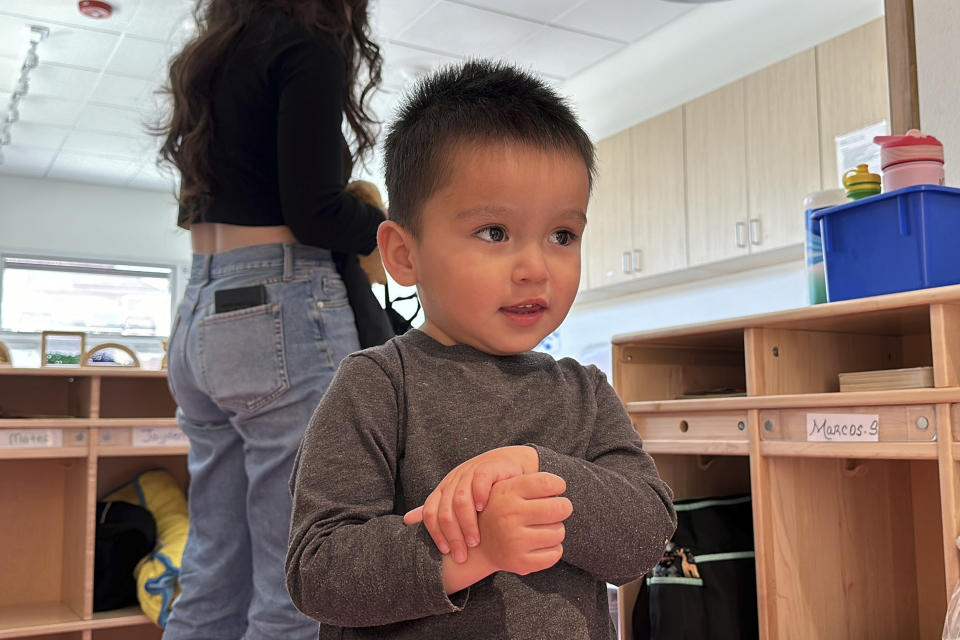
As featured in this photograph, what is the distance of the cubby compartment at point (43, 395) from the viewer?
2.66 meters

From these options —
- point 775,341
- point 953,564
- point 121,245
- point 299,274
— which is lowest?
point 953,564

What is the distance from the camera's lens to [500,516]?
1.96ft

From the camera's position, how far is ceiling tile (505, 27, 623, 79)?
4602 mm

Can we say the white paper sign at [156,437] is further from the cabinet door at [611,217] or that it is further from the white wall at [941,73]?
the cabinet door at [611,217]

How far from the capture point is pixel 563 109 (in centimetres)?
80

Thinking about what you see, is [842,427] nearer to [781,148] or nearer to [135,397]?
[135,397]

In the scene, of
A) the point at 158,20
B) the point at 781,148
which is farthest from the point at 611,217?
the point at 158,20

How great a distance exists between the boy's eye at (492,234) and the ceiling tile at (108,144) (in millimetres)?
5438

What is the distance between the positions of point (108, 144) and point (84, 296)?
4.62 feet

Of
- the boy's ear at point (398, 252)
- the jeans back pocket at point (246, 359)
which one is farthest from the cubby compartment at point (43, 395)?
the boy's ear at point (398, 252)

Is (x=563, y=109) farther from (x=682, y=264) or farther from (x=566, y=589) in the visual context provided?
(x=682, y=264)

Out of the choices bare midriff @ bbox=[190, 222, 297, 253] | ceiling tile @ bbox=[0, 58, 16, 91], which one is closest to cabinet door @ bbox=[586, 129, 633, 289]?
ceiling tile @ bbox=[0, 58, 16, 91]

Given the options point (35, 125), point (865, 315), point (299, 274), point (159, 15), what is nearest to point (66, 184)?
point (35, 125)

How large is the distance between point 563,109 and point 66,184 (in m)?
6.68
